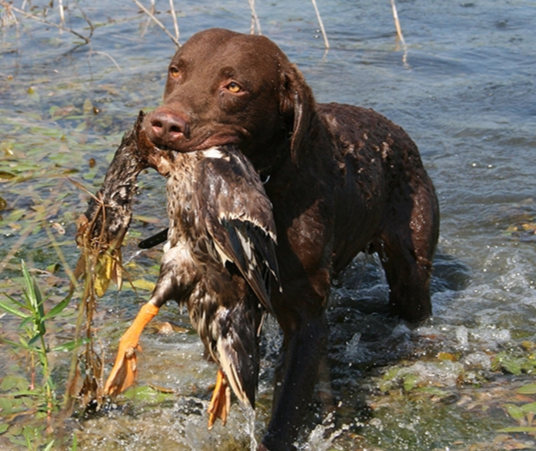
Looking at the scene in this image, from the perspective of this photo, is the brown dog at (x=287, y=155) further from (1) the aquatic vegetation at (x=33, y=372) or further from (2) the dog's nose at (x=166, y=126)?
(1) the aquatic vegetation at (x=33, y=372)

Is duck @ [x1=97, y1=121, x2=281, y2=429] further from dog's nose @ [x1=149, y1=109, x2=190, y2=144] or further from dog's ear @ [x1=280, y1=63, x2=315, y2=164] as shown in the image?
dog's ear @ [x1=280, y1=63, x2=315, y2=164]

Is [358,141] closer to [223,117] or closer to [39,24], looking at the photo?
[223,117]

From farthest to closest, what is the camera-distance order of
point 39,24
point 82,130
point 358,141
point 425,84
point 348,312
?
point 39,24, point 425,84, point 82,130, point 348,312, point 358,141

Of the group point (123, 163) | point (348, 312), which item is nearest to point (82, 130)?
point (348, 312)

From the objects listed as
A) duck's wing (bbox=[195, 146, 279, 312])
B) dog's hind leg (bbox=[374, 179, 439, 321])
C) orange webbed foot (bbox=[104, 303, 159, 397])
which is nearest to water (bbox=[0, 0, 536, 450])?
Answer: dog's hind leg (bbox=[374, 179, 439, 321])

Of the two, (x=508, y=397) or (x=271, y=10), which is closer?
(x=508, y=397)

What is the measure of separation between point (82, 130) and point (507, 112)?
4.06m

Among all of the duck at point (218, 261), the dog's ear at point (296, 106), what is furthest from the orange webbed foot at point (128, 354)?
the dog's ear at point (296, 106)

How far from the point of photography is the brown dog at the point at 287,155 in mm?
3475

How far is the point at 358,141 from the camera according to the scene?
4.48m

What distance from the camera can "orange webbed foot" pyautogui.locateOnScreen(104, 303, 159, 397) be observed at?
3.23 meters

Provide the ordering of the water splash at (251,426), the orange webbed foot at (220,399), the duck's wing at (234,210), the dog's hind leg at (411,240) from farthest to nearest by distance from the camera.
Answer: the dog's hind leg at (411,240)
the water splash at (251,426)
the orange webbed foot at (220,399)
the duck's wing at (234,210)

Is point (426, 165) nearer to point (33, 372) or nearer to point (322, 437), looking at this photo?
point (322, 437)

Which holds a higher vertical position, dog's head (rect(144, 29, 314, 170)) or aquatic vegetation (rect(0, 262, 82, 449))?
dog's head (rect(144, 29, 314, 170))
